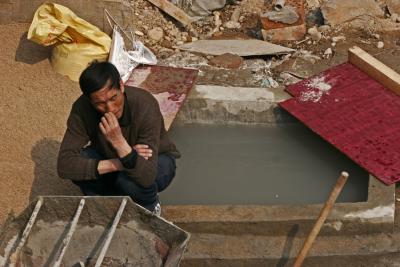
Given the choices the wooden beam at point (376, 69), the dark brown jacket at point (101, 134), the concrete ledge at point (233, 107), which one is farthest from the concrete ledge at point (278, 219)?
the wooden beam at point (376, 69)

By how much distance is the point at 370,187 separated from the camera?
4.69 meters

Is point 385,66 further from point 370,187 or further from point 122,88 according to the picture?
point 122,88

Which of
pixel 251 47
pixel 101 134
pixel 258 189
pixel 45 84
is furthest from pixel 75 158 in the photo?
pixel 251 47

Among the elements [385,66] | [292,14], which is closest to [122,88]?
[385,66]

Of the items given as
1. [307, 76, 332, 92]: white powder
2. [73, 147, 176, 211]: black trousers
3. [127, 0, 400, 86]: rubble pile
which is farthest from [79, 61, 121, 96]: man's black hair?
[127, 0, 400, 86]: rubble pile

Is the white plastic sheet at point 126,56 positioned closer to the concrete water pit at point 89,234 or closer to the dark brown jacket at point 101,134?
the dark brown jacket at point 101,134

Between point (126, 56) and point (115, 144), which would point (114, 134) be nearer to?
point (115, 144)

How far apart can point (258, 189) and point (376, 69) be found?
162 cm

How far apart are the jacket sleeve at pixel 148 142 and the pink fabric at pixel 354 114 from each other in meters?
1.71

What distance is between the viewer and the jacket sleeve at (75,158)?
4.05 meters

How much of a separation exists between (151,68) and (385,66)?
7.33ft

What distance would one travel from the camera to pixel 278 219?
14.3 feet

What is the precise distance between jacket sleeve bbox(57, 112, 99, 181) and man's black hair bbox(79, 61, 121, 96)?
412mm

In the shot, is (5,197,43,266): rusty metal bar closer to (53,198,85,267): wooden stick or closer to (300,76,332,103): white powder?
(53,198,85,267): wooden stick
